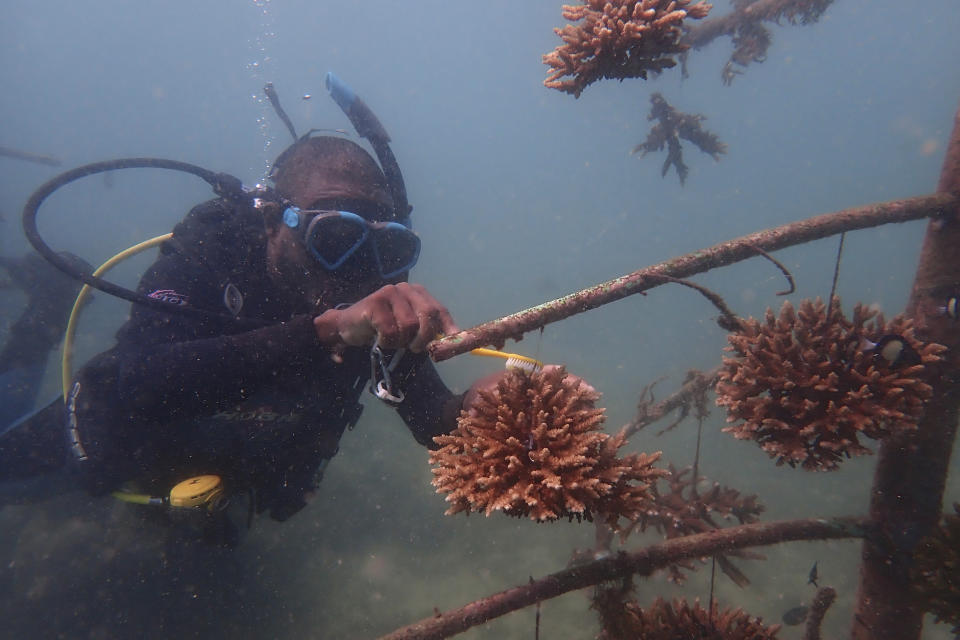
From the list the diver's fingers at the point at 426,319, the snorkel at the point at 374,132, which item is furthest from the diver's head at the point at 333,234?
the diver's fingers at the point at 426,319

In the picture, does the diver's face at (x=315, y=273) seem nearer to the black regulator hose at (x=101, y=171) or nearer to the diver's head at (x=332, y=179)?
the diver's head at (x=332, y=179)

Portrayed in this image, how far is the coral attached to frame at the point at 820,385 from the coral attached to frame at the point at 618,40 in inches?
63.6

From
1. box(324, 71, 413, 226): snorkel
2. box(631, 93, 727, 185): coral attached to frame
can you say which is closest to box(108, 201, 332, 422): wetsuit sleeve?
box(324, 71, 413, 226): snorkel

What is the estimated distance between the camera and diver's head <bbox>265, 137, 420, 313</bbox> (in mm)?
3691

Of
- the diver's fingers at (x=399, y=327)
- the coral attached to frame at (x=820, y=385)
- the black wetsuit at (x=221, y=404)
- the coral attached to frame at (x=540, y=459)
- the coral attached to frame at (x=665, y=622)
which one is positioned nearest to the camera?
the coral attached to frame at (x=540, y=459)

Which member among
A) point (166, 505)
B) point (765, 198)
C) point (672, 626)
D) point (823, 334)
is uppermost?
point (765, 198)

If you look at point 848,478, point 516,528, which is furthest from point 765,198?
point 516,528

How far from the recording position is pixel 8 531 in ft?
20.2

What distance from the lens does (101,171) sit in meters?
4.52

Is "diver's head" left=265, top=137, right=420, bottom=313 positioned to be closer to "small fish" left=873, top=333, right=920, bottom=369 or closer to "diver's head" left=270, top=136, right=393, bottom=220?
"diver's head" left=270, top=136, right=393, bottom=220

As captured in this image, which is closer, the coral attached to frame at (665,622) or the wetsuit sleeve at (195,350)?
the coral attached to frame at (665,622)

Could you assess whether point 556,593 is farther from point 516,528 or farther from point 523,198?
point 523,198

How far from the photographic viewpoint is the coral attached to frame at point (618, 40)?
2557mm

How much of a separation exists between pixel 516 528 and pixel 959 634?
20.4 ft
